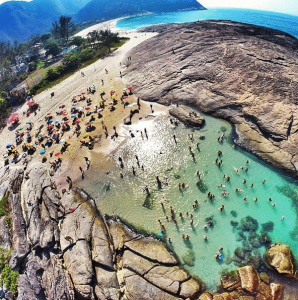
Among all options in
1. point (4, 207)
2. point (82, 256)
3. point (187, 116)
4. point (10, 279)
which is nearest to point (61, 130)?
point (4, 207)

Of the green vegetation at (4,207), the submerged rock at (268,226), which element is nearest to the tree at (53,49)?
the green vegetation at (4,207)

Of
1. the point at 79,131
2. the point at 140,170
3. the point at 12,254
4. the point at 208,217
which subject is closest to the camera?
the point at 12,254

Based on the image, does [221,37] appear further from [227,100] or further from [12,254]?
[12,254]

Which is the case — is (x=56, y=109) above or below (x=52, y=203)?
above

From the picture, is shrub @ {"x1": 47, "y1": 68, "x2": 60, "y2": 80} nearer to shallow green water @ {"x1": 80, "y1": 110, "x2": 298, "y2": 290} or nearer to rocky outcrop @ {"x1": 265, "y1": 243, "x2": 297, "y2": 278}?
shallow green water @ {"x1": 80, "y1": 110, "x2": 298, "y2": 290}

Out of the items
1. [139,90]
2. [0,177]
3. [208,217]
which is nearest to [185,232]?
[208,217]

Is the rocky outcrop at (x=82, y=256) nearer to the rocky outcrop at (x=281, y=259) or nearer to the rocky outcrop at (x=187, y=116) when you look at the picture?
the rocky outcrop at (x=281, y=259)
